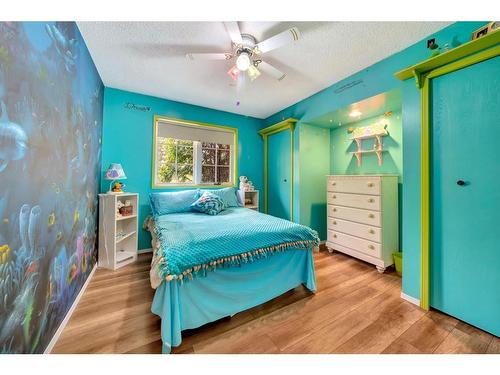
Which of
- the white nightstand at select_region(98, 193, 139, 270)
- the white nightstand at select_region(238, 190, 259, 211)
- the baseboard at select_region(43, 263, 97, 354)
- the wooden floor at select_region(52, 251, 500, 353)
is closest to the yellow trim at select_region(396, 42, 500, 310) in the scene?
the wooden floor at select_region(52, 251, 500, 353)

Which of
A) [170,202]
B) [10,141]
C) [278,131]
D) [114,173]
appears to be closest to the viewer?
[10,141]

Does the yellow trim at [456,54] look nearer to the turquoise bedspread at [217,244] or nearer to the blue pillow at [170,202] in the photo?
the turquoise bedspread at [217,244]

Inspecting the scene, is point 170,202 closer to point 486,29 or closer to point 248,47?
point 248,47

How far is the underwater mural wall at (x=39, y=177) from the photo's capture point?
0.84 m

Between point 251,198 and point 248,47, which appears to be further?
point 251,198

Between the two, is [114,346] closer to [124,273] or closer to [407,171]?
[124,273]

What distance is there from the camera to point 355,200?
2537mm

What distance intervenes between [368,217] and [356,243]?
40cm

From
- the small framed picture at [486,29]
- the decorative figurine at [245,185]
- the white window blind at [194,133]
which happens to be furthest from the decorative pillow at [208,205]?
the small framed picture at [486,29]

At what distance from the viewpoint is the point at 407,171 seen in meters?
1.78

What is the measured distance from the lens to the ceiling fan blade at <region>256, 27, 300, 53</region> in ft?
4.51

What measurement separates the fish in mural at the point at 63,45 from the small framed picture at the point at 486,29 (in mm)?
2840

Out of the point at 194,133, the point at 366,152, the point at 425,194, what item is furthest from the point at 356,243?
the point at 194,133
